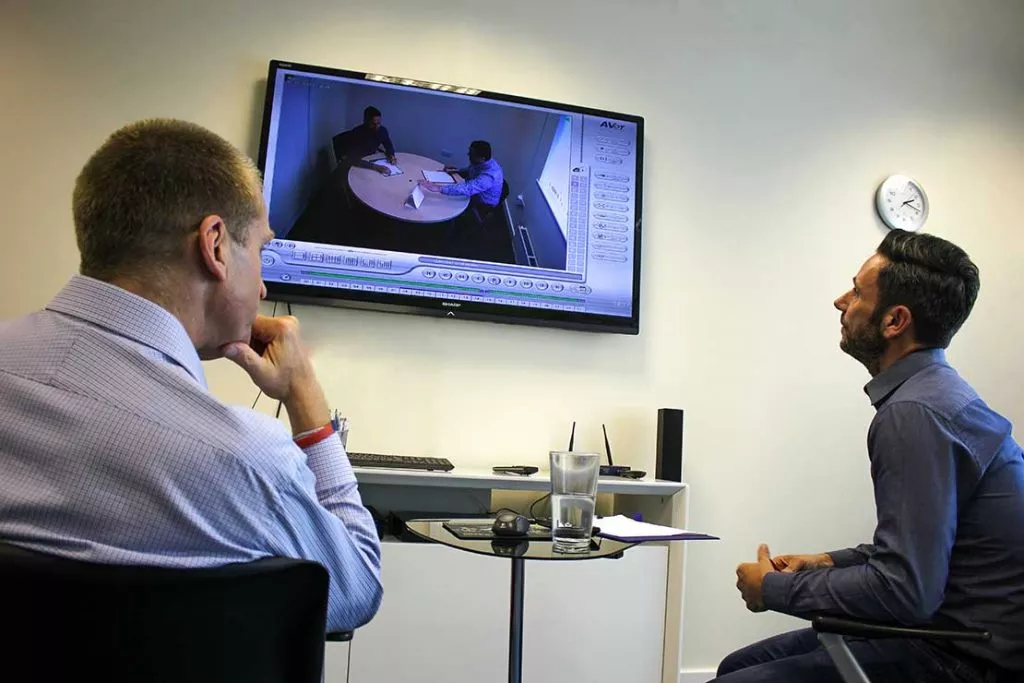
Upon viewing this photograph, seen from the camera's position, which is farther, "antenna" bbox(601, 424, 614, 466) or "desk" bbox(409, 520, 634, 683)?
"antenna" bbox(601, 424, 614, 466)

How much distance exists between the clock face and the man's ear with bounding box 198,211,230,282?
2937mm

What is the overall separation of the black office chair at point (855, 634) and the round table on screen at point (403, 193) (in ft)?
6.21

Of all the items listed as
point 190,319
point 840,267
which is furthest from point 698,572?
point 190,319

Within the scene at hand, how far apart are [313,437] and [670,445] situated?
1786 mm

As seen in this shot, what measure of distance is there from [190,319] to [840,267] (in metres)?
2.80

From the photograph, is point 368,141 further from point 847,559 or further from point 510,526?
point 847,559

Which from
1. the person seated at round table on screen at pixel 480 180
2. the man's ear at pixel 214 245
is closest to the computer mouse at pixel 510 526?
the man's ear at pixel 214 245

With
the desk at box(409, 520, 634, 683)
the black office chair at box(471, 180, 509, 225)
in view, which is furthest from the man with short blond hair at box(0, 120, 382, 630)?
the black office chair at box(471, 180, 509, 225)

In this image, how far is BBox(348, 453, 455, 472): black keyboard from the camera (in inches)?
89.7

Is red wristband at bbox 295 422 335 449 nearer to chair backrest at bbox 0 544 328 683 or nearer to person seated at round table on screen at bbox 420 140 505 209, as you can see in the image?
chair backrest at bbox 0 544 328 683

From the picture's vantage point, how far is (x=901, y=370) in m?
1.55

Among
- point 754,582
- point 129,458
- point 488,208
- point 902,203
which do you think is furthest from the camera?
point 902,203

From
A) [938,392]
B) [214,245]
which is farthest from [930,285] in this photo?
[214,245]

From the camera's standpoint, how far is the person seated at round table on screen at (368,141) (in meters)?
2.68
